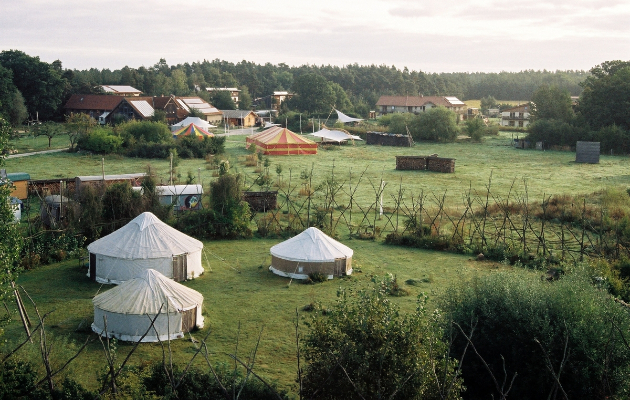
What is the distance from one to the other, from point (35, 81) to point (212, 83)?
47921 mm

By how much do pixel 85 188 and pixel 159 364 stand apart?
35.9 ft

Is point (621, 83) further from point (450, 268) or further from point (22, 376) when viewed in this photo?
point (22, 376)

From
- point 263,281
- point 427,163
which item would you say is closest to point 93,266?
point 263,281

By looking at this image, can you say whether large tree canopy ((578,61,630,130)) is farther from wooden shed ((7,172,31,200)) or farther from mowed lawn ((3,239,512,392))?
wooden shed ((7,172,31,200))

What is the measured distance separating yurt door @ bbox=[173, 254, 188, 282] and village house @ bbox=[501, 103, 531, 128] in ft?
201

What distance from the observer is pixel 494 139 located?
57.6 m

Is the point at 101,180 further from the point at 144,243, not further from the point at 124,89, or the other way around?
the point at 124,89

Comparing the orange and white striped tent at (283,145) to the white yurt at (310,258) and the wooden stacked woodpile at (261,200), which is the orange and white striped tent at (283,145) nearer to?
the wooden stacked woodpile at (261,200)

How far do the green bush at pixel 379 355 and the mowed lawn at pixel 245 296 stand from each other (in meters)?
2.01

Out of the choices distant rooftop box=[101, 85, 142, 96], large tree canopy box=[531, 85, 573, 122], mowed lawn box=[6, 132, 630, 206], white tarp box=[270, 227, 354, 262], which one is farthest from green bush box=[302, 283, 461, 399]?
distant rooftop box=[101, 85, 142, 96]

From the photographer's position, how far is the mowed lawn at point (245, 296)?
38.5ft

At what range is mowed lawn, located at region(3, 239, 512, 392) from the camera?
11.7 meters

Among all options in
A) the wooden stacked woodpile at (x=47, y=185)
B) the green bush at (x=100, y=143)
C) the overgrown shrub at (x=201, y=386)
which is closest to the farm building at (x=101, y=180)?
the wooden stacked woodpile at (x=47, y=185)

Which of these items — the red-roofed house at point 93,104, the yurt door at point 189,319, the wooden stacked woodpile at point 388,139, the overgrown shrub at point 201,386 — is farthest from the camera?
the red-roofed house at point 93,104
